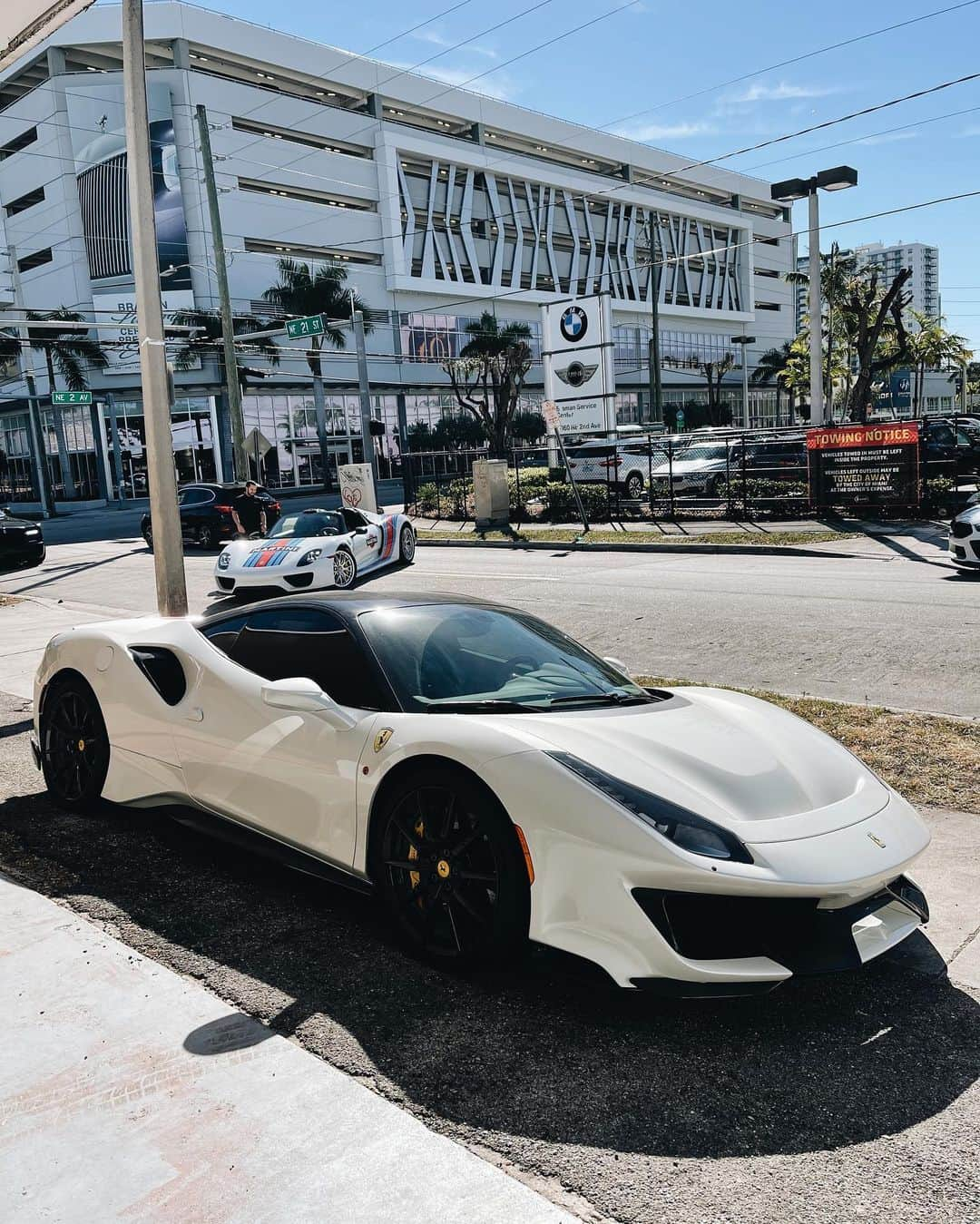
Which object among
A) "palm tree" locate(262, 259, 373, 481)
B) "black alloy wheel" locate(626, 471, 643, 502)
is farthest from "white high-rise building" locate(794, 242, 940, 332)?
"black alloy wheel" locate(626, 471, 643, 502)

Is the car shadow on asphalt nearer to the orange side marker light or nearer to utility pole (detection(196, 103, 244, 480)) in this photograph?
the orange side marker light

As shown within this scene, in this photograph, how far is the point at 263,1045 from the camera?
9.89 feet

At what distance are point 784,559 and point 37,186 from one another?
53140mm

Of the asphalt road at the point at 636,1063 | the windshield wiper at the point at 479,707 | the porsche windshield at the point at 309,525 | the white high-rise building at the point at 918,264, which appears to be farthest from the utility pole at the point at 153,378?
the white high-rise building at the point at 918,264

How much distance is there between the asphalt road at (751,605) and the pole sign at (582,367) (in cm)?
747

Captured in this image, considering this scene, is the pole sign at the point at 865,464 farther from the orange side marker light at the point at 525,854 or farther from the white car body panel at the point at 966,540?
the orange side marker light at the point at 525,854

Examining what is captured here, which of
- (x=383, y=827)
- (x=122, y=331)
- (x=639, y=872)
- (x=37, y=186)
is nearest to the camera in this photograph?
A: (x=639, y=872)

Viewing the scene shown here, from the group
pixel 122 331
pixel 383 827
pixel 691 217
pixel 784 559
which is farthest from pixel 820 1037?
pixel 691 217

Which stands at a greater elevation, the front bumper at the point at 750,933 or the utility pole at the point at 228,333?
the utility pole at the point at 228,333

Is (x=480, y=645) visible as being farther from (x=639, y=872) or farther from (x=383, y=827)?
(x=639, y=872)

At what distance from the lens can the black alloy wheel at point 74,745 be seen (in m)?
5.01

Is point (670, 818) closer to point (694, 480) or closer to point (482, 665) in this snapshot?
point (482, 665)

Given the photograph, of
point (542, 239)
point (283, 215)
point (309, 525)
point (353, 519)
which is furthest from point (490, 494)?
point (542, 239)

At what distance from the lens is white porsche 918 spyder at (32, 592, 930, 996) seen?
2.95 metres
